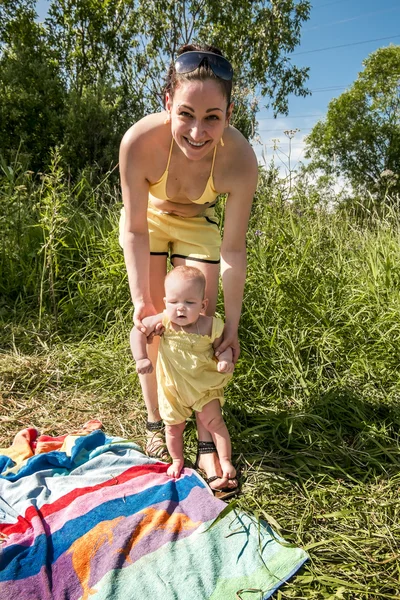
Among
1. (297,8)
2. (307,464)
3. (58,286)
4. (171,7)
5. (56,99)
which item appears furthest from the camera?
(297,8)

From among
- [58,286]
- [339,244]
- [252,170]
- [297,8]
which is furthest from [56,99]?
[297,8]

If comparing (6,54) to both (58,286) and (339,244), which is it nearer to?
(58,286)

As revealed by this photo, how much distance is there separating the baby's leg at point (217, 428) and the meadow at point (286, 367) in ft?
0.51

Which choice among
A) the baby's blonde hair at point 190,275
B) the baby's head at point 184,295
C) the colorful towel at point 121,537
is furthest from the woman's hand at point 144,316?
the colorful towel at point 121,537

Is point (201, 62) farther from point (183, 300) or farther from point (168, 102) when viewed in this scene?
point (183, 300)

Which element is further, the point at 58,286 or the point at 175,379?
the point at 58,286

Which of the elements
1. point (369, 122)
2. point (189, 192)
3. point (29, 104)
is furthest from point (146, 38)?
point (369, 122)

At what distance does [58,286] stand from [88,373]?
111cm

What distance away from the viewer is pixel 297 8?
18.3m

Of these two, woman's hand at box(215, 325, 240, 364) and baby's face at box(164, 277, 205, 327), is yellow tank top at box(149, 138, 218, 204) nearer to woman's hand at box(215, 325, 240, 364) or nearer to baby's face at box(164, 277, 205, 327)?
baby's face at box(164, 277, 205, 327)

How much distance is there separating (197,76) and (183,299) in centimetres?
94

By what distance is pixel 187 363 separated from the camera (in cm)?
232

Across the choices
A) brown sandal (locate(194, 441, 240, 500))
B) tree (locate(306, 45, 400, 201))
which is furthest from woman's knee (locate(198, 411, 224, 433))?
tree (locate(306, 45, 400, 201))

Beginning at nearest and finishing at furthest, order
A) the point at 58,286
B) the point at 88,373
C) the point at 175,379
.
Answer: the point at 175,379
the point at 88,373
the point at 58,286
